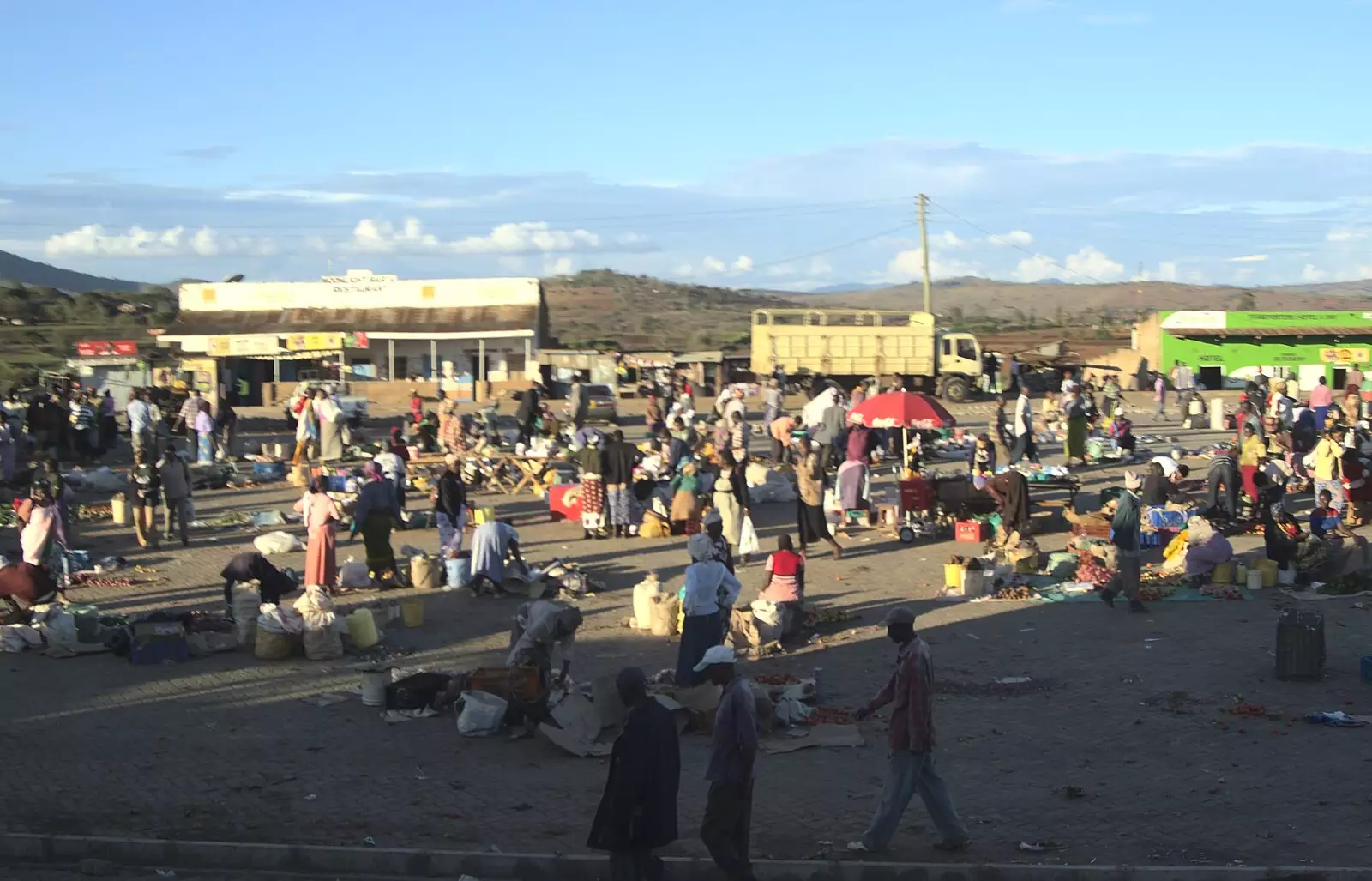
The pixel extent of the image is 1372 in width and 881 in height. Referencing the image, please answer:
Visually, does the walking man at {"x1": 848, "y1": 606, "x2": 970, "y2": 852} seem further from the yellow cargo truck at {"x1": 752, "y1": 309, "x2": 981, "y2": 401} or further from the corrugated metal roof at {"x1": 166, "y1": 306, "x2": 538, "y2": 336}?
the corrugated metal roof at {"x1": 166, "y1": 306, "x2": 538, "y2": 336}

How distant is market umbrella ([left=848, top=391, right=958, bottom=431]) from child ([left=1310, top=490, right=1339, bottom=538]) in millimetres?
4751

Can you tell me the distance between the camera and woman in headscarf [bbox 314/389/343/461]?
26.1 metres

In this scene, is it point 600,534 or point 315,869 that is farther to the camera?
point 600,534

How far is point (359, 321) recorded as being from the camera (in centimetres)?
4878

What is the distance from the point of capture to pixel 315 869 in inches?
313

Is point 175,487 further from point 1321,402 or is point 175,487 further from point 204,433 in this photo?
point 1321,402

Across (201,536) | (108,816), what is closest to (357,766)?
(108,816)

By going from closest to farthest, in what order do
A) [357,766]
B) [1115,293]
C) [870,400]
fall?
[357,766] → [870,400] → [1115,293]

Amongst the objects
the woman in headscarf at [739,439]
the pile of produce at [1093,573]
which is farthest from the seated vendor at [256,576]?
the woman in headscarf at [739,439]

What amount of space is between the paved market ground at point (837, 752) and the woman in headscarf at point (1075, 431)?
10580 millimetres

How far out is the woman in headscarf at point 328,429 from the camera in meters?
26.1

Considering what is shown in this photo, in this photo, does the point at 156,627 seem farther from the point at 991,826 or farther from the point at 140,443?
the point at 140,443

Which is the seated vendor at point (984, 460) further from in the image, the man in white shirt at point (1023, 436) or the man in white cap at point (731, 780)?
the man in white cap at point (731, 780)

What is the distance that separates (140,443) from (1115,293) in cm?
16095
